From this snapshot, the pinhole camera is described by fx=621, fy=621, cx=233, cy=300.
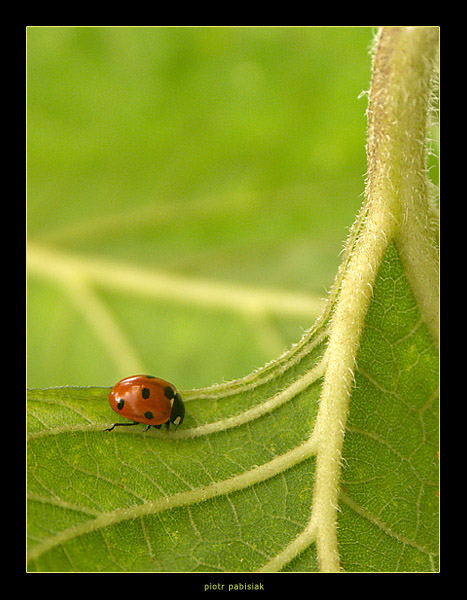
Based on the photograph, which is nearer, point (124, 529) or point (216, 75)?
point (124, 529)

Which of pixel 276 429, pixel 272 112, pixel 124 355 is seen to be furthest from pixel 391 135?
pixel 124 355

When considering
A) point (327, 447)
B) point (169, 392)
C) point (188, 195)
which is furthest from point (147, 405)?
point (188, 195)

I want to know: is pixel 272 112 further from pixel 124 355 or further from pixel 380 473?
pixel 380 473

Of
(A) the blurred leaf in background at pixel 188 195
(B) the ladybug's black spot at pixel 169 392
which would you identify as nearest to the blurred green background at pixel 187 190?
(A) the blurred leaf in background at pixel 188 195

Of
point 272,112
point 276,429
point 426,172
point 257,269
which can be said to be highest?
point 272,112

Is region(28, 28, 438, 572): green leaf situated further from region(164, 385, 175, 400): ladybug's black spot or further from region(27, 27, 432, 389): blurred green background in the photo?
region(27, 27, 432, 389): blurred green background
